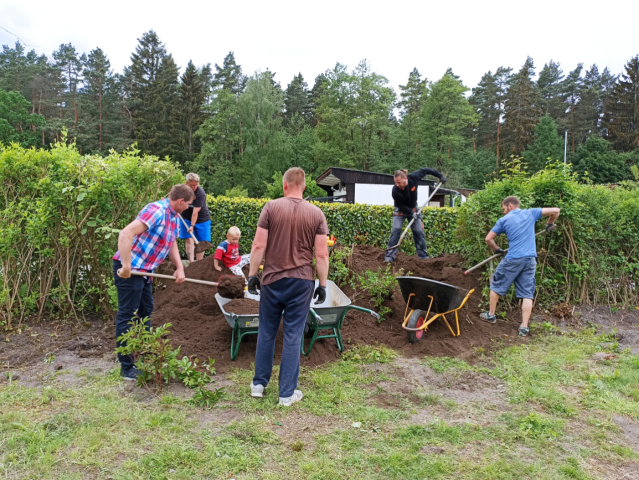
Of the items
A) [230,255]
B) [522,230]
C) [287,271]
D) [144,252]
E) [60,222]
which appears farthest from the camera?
[230,255]

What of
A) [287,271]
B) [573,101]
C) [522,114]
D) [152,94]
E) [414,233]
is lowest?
[287,271]

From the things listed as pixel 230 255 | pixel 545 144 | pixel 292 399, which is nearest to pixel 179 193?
pixel 292 399

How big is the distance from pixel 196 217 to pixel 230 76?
4108 centimetres

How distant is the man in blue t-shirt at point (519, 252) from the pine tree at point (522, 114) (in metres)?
41.5

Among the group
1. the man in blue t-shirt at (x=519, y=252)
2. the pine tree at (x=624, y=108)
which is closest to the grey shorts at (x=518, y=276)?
the man in blue t-shirt at (x=519, y=252)

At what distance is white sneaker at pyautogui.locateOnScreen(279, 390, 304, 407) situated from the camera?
133 inches

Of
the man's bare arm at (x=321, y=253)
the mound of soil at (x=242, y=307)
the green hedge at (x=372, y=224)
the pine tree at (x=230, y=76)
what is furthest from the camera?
the pine tree at (x=230, y=76)

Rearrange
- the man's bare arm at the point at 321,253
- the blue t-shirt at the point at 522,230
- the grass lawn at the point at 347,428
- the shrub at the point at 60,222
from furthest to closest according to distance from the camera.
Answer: the blue t-shirt at the point at 522,230 < the shrub at the point at 60,222 < the man's bare arm at the point at 321,253 < the grass lawn at the point at 347,428

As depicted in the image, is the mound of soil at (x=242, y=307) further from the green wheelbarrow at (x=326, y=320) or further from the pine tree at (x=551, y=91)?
the pine tree at (x=551, y=91)

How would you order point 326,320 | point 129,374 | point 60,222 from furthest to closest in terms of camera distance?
point 60,222, point 326,320, point 129,374

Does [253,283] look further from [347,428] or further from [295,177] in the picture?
[347,428]

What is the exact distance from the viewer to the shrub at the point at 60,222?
5102 mm

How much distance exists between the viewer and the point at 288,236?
3336 mm

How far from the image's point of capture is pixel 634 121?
45781 millimetres
